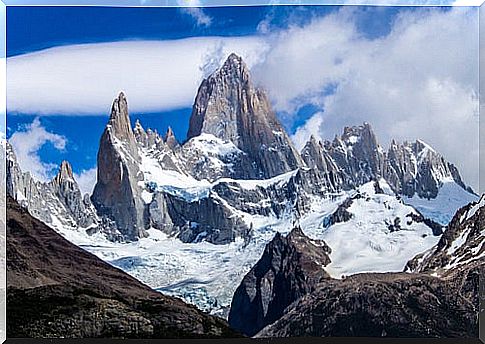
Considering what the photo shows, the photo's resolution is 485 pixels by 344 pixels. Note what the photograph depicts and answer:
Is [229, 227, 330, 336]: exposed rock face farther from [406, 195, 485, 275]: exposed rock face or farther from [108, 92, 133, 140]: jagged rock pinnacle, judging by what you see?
[108, 92, 133, 140]: jagged rock pinnacle

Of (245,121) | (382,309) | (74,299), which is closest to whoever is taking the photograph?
Result: (74,299)

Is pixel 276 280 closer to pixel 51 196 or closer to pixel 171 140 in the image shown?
pixel 171 140

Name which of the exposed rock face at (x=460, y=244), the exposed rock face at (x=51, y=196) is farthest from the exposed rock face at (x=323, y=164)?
the exposed rock face at (x=51, y=196)

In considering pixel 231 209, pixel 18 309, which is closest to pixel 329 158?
pixel 231 209

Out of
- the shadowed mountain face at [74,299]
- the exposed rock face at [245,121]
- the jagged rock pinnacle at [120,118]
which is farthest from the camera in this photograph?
the exposed rock face at [245,121]

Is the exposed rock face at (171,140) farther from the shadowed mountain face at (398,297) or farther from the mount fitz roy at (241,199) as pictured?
the shadowed mountain face at (398,297)

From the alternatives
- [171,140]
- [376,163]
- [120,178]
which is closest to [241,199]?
[171,140]
